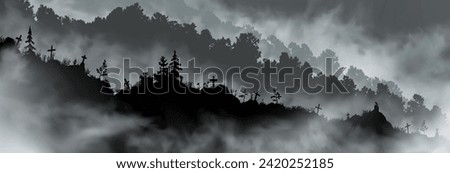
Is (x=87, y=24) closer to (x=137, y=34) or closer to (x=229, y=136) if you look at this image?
(x=137, y=34)

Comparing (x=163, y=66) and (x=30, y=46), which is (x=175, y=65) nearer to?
(x=163, y=66)

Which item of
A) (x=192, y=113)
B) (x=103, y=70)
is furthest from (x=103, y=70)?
(x=192, y=113)

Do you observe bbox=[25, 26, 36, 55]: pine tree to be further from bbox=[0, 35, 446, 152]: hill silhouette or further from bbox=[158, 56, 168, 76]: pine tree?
bbox=[158, 56, 168, 76]: pine tree

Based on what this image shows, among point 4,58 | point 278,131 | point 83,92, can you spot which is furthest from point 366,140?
point 4,58

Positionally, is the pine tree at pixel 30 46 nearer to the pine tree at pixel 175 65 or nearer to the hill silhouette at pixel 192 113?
the hill silhouette at pixel 192 113

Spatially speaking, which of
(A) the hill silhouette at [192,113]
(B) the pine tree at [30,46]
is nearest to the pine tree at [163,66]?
(A) the hill silhouette at [192,113]

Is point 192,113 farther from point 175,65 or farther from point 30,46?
point 30,46

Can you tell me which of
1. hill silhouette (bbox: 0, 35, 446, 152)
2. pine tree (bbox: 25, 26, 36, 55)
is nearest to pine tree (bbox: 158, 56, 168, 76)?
hill silhouette (bbox: 0, 35, 446, 152)

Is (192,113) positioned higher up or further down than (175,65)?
further down

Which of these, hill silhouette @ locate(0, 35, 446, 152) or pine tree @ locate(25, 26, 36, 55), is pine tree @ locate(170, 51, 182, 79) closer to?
hill silhouette @ locate(0, 35, 446, 152)

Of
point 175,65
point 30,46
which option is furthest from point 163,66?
point 30,46

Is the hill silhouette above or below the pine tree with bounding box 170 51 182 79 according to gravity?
below

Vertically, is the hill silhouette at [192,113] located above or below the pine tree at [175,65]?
below

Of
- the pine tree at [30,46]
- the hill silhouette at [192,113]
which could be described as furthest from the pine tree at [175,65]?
the pine tree at [30,46]
